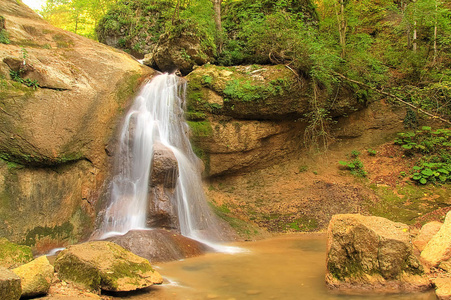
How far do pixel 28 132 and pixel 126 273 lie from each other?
4.78 m

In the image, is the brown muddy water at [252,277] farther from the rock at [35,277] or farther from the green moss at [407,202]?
the green moss at [407,202]

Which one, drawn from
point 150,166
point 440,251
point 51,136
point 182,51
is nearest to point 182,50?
point 182,51

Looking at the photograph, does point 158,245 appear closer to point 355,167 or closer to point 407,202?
point 407,202

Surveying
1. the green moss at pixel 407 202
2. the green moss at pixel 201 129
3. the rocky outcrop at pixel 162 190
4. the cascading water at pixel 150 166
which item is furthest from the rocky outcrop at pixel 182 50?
the green moss at pixel 407 202

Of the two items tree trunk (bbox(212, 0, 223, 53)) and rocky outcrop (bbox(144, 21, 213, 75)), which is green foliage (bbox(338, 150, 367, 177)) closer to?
rocky outcrop (bbox(144, 21, 213, 75))

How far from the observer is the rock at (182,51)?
38.2 feet

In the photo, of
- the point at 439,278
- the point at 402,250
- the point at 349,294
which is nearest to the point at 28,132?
the point at 349,294

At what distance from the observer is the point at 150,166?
26.3ft

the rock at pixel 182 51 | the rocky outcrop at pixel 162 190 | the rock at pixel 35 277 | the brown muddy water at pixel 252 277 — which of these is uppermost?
the rock at pixel 182 51

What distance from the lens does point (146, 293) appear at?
4.12m

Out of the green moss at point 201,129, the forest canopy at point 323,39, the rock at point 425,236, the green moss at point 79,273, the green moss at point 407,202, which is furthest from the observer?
the forest canopy at point 323,39

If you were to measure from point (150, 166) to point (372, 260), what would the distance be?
554cm

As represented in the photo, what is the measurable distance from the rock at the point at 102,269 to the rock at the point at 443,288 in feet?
11.7

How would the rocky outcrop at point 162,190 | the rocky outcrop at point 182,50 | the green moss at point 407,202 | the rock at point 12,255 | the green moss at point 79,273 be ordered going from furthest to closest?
the rocky outcrop at point 182,50 < the green moss at point 407,202 < the rocky outcrop at point 162,190 < the rock at point 12,255 < the green moss at point 79,273
